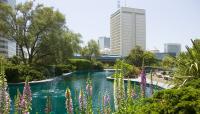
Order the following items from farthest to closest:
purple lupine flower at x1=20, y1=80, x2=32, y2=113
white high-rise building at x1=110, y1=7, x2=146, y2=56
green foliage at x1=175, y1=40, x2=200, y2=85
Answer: white high-rise building at x1=110, y1=7, x2=146, y2=56 → green foliage at x1=175, y1=40, x2=200, y2=85 → purple lupine flower at x1=20, y1=80, x2=32, y2=113

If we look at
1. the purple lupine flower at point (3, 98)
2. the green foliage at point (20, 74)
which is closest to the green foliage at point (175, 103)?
the purple lupine flower at point (3, 98)

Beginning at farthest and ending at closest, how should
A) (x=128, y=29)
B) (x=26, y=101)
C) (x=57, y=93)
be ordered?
(x=128, y=29) → (x=57, y=93) → (x=26, y=101)

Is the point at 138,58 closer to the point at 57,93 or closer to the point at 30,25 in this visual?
the point at 30,25

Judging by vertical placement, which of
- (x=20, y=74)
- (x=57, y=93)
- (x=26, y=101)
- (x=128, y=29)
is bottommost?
(x=57, y=93)

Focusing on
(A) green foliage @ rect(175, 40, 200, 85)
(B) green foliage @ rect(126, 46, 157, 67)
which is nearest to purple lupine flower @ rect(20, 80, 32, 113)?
(A) green foliage @ rect(175, 40, 200, 85)

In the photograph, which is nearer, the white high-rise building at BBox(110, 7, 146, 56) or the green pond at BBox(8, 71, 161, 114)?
the green pond at BBox(8, 71, 161, 114)

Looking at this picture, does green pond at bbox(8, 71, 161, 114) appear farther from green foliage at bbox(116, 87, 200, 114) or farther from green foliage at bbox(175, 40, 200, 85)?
green foliage at bbox(175, 40, 200, 85)

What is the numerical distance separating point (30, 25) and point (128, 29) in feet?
433

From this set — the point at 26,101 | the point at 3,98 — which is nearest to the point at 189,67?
the point at 26,101

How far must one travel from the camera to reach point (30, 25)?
152 feet

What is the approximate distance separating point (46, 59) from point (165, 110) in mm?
40976

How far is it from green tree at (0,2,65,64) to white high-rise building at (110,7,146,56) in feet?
408

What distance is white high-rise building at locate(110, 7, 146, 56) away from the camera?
565ft

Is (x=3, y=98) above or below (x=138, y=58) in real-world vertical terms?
below
